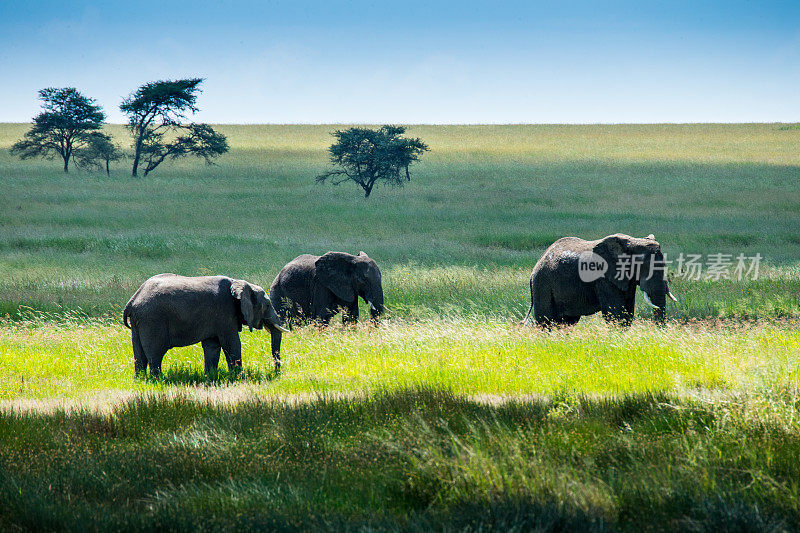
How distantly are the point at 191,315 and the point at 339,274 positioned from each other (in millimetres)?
4709

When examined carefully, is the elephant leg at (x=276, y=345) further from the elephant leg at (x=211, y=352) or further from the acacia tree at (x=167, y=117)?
the acacia tree at (x=167, y=117)

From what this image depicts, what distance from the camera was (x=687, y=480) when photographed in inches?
215

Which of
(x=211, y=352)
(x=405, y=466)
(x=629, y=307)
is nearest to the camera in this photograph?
(x=405, y=466)

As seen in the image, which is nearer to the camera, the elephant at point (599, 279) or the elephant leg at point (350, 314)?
the elephant at point (599, 279)

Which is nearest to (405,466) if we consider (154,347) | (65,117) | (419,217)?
(154,347)

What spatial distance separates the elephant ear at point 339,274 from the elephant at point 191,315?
359cm

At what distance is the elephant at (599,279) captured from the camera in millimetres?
13398

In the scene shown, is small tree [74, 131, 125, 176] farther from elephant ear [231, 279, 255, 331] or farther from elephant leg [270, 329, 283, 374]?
elephant ear [231, 279, 255, 331]

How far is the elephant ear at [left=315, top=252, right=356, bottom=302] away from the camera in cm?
1474

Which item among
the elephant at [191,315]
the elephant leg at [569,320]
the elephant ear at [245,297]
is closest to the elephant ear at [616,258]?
the elephant leg at [569,320]

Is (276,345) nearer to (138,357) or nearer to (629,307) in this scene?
(138,357)

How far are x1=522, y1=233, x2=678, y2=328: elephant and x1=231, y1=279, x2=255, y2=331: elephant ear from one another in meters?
6.02

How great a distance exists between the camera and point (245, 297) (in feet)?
35.1

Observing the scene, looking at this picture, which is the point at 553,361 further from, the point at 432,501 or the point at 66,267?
the point at 66,267
